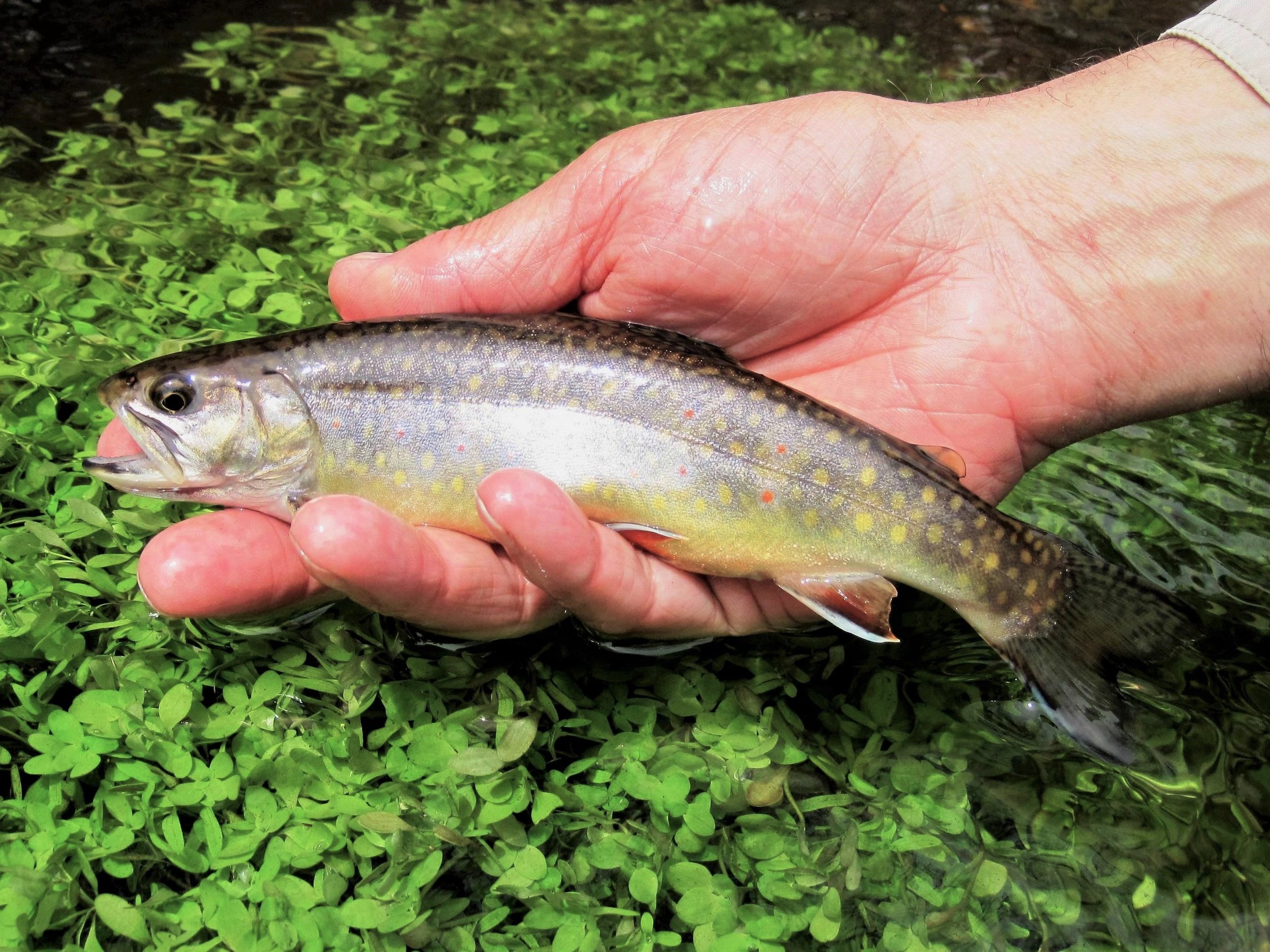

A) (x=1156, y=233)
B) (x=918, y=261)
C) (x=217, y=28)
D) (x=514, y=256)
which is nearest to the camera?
(x=514, y=256)

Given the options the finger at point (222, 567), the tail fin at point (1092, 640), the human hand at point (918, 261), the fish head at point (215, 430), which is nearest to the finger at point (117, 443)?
the human hand at point (918, 261)

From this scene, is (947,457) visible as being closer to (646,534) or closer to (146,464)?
(646,534)

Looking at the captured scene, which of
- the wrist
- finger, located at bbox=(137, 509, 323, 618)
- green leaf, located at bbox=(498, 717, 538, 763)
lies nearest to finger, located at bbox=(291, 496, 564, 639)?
finger, located at bbox=(137, 509, 323, 618)

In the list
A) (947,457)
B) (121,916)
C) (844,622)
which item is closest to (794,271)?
(947,457)

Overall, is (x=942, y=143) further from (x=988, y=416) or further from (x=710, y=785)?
(x=710, y=785)

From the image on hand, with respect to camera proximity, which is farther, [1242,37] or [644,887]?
[1242,37]

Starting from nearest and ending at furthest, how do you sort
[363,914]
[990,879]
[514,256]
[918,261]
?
[363,914] < [990,879] < [514,256] < [918,261]
